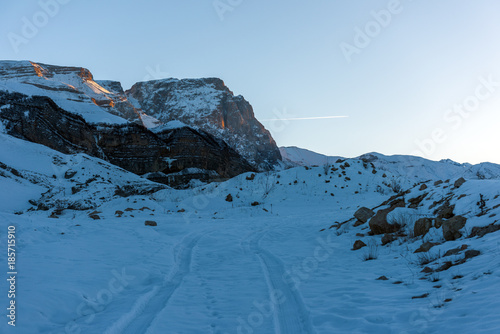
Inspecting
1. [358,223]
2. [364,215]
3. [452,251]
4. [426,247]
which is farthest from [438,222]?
[358,223]

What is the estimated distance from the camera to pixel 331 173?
27016mm

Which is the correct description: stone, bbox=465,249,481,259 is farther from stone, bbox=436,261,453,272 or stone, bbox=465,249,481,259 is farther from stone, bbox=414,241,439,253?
stone, bbox=414,241,439,253

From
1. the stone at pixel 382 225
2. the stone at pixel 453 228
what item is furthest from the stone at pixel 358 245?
the stone at pixel 453 228

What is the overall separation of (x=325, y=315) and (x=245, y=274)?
2524 mm

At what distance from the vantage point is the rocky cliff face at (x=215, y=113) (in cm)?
16500

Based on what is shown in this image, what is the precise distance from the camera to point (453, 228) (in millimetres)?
6570

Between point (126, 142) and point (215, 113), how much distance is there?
10733 centimetres

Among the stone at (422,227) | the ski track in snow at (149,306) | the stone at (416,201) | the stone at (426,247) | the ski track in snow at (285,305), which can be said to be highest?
the stone at (416,201)

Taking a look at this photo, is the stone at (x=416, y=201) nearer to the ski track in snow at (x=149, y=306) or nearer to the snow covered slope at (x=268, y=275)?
the snow covered slope at (x=268, y=275)

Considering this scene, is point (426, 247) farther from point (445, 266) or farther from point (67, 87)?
point (67, 87)

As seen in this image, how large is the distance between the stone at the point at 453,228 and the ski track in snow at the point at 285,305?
3294mm

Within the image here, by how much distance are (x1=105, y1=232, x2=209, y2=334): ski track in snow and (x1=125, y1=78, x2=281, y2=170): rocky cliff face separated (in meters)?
144

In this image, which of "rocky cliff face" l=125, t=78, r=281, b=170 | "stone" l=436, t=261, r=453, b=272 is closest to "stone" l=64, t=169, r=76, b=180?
"stone" l=436, t=261, r=453, b=272

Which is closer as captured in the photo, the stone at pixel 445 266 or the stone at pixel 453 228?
the stone at pixel 445 266
